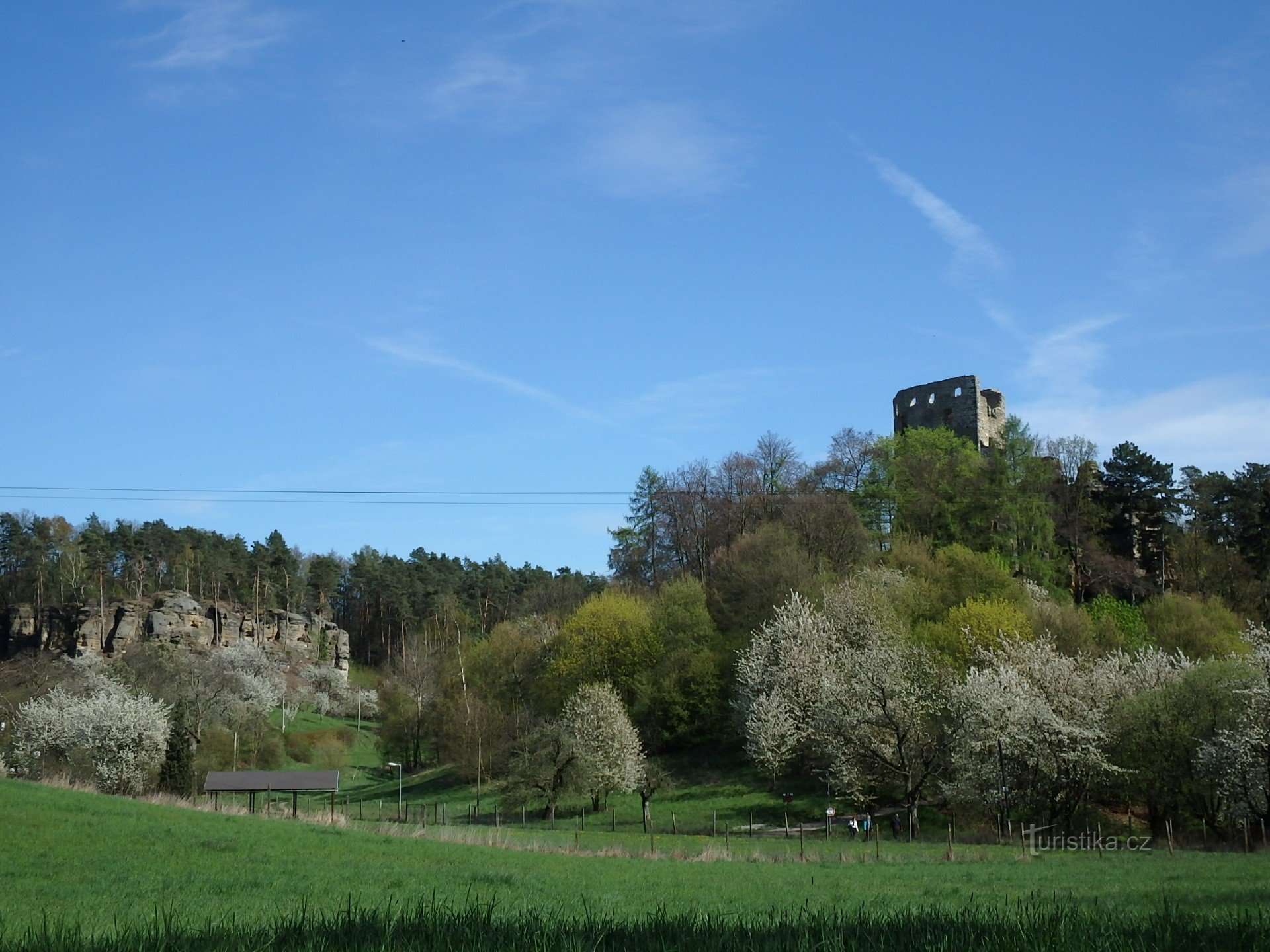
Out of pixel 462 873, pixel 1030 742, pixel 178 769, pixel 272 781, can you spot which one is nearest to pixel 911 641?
pixel 1030 742

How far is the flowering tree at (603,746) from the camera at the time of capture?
5672 cm

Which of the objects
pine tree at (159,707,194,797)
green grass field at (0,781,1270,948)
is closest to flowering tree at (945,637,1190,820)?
green grass field at (0,781,1270,948)

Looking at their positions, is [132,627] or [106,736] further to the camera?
[132,627]

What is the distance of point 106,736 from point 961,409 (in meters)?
70.1

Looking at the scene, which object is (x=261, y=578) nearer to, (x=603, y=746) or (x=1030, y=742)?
(x=603, y=746)

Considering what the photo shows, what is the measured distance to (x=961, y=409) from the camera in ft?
306

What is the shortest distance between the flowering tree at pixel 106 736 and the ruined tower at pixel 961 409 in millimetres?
62404

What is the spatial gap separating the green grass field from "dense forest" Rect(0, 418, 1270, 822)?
408 inches

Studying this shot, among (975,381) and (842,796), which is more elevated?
(975,381)

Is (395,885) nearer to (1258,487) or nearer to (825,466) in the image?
(825,466)

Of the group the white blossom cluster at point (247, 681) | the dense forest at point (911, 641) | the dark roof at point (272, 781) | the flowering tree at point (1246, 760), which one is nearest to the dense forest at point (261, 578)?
the white blossom cluster at point (247, 681)

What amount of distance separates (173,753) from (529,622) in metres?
30.5

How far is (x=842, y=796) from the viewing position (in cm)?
5078

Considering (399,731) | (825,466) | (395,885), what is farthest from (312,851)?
(825,466)
